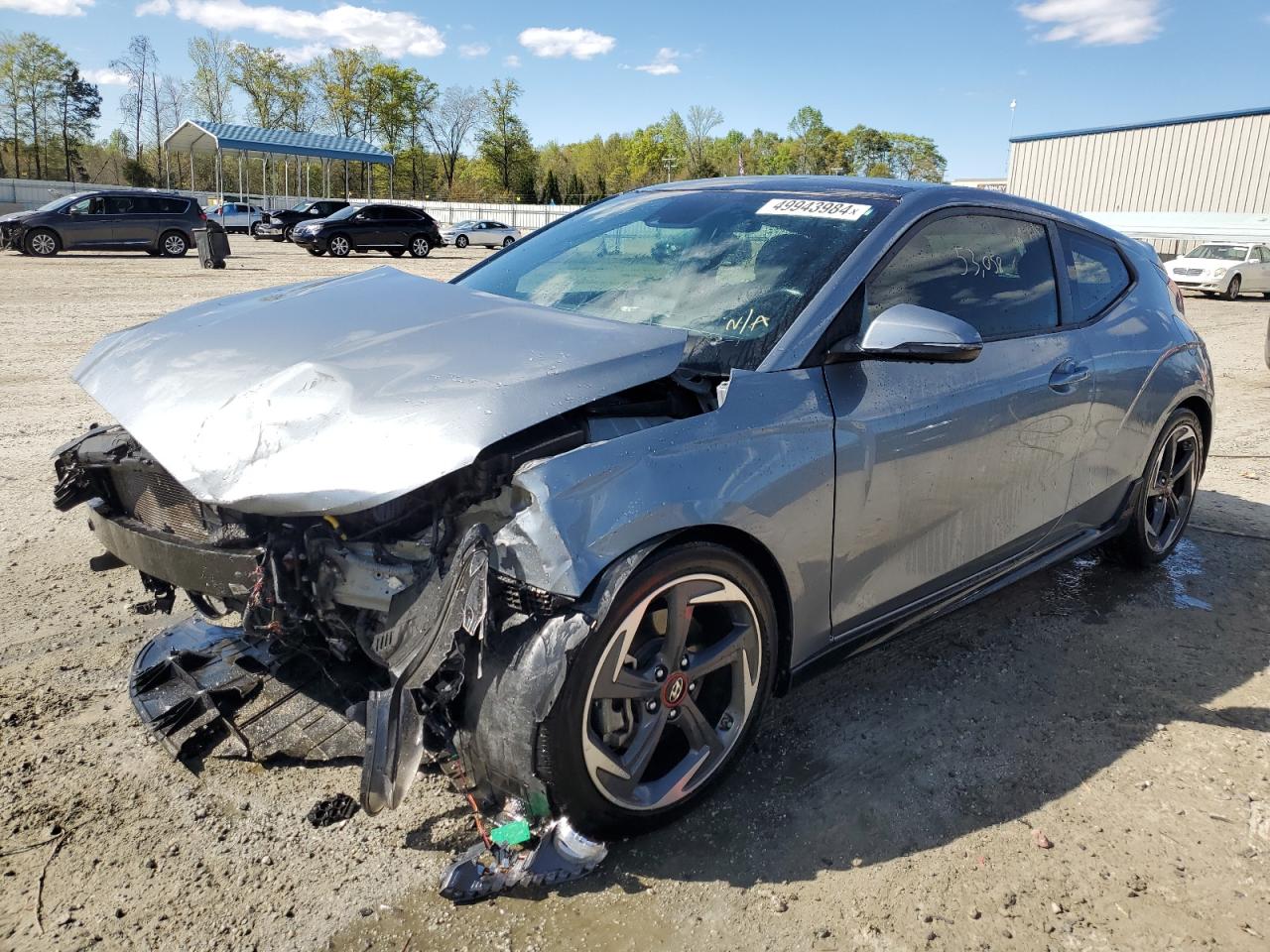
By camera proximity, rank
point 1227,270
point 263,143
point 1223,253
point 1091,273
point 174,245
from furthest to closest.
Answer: point 263,143 < point 174,245 < point 1223,253 < point 1227,270 < point 1091,273

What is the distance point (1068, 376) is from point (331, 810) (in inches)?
115

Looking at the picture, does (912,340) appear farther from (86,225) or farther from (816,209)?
(86,225)

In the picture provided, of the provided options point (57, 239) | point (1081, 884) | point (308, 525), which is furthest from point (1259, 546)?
point (57, 239)

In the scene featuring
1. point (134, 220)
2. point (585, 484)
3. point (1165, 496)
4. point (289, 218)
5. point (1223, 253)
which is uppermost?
point (1223, 253)

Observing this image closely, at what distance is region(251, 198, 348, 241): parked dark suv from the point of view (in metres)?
32.8

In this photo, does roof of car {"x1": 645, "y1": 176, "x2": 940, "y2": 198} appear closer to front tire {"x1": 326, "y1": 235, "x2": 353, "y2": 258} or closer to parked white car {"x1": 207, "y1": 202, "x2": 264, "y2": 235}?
front tire {"x1": 326, "y1": 235, "x2": 353, "y2": 258}

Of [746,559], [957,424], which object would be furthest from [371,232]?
[746,559]

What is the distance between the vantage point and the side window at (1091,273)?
3742 millimetres

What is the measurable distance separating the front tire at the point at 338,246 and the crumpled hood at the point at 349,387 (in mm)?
26725

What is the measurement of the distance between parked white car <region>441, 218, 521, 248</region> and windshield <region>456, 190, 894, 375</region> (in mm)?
35960

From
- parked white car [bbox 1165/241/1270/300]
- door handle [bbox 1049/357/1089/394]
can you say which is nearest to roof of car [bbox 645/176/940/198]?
door handle [bbox 1049/357/1089/394]

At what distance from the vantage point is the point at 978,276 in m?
3.31

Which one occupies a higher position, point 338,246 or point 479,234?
point 479,234

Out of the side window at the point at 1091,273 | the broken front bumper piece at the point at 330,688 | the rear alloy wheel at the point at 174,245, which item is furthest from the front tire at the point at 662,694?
the rear alloy wheel at the point at 174,245
